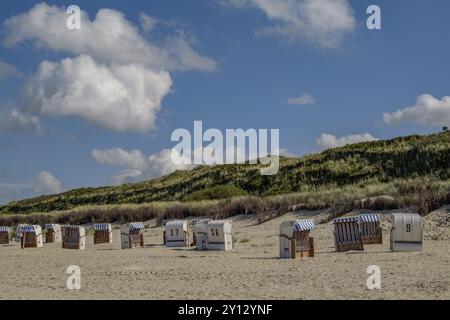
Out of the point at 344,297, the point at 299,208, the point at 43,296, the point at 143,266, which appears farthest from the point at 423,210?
the point at 43,296

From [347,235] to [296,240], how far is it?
2.17m

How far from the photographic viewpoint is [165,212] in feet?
135

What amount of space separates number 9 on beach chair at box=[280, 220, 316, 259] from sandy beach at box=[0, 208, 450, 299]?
40cm

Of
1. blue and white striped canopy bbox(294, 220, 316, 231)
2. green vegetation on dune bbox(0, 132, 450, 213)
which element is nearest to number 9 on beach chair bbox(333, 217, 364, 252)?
blue and white striped canopy bbox(294, 220, 316, 231)

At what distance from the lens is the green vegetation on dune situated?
49131 millimetres

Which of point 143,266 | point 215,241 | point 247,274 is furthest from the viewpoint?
point 215,241

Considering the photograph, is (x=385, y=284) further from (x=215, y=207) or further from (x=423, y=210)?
(x=215, y=207)

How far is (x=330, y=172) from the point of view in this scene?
2157 inches

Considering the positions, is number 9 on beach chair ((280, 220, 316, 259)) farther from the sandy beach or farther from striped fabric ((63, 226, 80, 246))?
striped fabric ((63, 226, 80, 246))

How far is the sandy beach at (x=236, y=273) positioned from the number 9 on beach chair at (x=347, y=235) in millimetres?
513

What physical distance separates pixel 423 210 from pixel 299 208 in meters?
7.99

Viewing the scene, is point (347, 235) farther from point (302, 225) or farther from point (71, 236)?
point (71, 236)

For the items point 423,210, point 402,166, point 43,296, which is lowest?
point 43,296

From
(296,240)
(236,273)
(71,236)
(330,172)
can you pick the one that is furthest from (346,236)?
(330,172)
